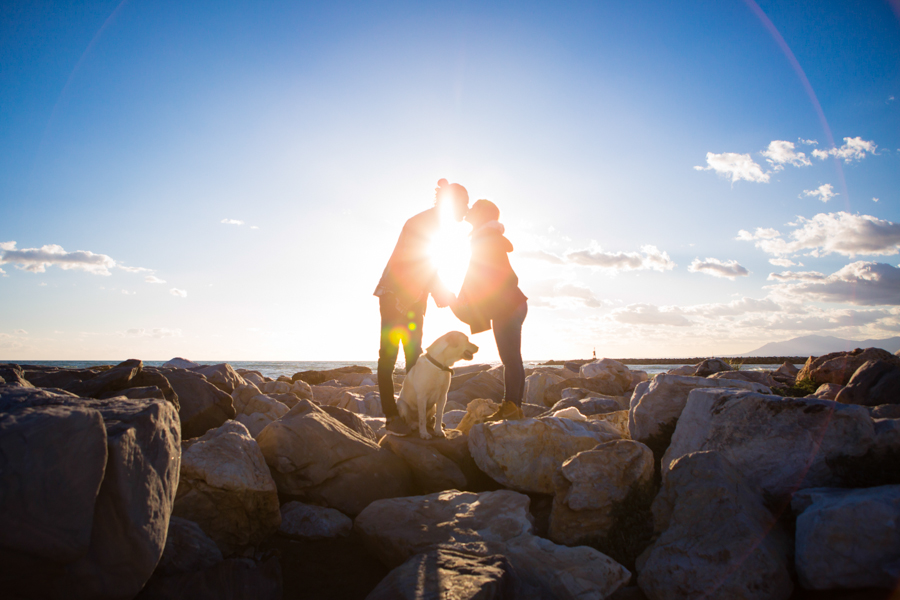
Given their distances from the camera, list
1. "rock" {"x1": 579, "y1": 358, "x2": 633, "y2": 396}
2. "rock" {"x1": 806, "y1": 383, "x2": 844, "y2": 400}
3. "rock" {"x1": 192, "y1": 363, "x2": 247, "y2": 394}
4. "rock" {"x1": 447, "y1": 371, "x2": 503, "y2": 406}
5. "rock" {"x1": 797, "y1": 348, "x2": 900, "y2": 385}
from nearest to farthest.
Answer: "rock" {"x1": 806, "y1": 383, "x2": 844, "y2": 400} < "rock" {"x1": 797, "y1": 348, "x2": 900, "y2": 385} < "rock" {"x1": 192, "y1": 363, "x2": 247, "y2": 394} < "rock" {"x1": 447, "y1": 371, "x2": 503, "y2": 406} < "rock" {"x1": 579, "y1": 358, "x2": 633, "y2": 396}

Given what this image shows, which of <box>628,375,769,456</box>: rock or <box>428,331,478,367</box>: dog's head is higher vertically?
<box>428,331,478,367</box>: dog's head

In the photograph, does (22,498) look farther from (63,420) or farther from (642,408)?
(642,408)

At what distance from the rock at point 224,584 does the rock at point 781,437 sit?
2740 millimetres

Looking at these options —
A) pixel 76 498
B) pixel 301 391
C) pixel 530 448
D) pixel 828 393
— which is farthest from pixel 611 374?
pixel 76 498

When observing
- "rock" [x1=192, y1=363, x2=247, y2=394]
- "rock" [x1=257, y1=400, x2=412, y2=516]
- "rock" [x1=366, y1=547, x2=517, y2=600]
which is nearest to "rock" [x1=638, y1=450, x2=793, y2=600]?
"rock" [x1=366, y1=547, x2=517, y2=600]

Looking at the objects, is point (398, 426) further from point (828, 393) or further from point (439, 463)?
point (828, 393)

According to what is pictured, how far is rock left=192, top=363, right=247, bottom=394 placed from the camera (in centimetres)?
748

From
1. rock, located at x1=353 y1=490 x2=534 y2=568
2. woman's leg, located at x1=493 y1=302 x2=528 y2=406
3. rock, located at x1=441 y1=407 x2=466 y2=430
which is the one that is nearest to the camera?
rock, located at x1=353 y1=490 x2=534 y2=568

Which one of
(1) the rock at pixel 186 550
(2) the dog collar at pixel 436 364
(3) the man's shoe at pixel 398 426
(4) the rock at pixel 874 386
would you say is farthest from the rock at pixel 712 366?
(1) the rock at pixel 186 550

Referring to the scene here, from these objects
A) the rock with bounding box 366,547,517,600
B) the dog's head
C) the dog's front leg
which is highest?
the dog's head

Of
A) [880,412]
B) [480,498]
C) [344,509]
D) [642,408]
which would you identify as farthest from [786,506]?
[344,509]

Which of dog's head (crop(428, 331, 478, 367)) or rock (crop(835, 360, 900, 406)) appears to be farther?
dog's head (crop(428, 331, 478, 367))

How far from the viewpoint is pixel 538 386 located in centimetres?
1140

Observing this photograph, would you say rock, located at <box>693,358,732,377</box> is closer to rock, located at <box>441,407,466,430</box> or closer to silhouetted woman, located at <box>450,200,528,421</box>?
rock, located at <box>441,407,466,430</box>
